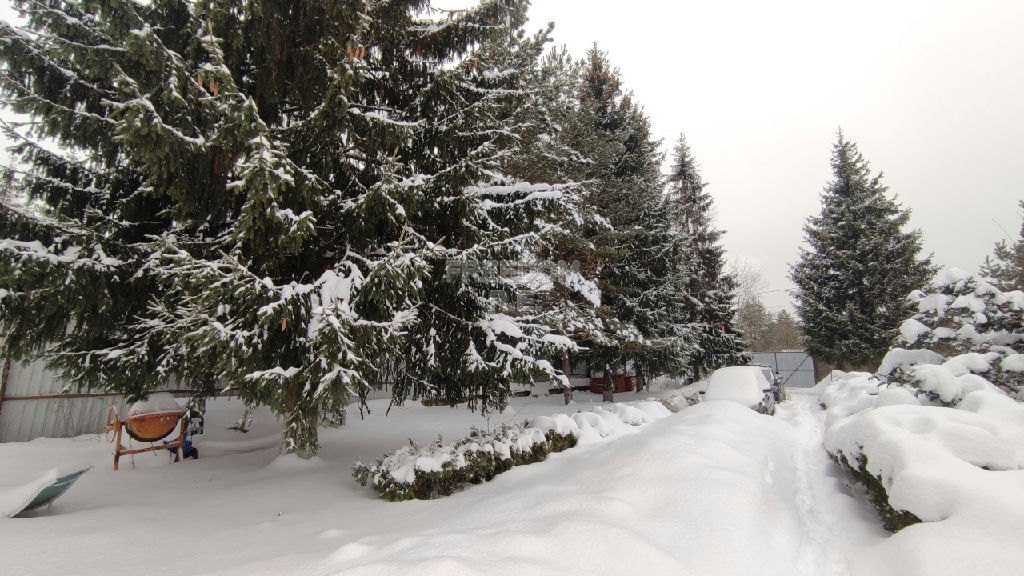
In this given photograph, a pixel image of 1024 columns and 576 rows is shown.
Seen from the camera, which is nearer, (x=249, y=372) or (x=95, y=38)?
(x=249, y=372)

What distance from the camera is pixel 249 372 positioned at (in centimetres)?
421

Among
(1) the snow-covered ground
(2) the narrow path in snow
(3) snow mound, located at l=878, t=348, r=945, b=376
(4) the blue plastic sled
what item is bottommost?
(2) the narrow path in snow

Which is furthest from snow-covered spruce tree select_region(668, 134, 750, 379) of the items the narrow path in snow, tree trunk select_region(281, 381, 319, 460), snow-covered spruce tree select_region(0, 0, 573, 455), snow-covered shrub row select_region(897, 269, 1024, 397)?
tree trunk select_region(281, 381, 319, 460)

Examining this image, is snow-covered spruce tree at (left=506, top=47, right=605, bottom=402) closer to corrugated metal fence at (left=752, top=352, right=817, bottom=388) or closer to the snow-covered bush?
the snow-covered bush

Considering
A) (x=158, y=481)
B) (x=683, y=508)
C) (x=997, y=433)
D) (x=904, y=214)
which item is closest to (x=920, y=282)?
(x=904, y=214)

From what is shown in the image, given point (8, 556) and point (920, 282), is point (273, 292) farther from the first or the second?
point (920, 282)

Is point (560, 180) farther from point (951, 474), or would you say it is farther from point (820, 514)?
point (951, 474)

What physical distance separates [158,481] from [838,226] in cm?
2297

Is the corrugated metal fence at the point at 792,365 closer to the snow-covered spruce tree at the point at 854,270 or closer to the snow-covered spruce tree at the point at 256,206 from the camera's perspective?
the snow-covered spruce tree at the point at 854,270

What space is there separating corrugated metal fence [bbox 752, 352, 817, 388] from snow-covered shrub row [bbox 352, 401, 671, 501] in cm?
2001

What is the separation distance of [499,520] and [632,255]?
11.2m

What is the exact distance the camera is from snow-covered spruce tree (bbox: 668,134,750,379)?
1705 centimetres

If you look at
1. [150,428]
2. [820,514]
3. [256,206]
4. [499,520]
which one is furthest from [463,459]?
[150,428]

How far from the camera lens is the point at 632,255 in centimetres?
1325
